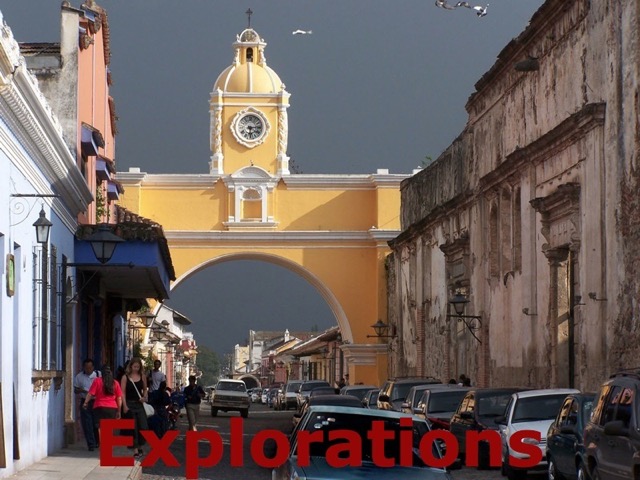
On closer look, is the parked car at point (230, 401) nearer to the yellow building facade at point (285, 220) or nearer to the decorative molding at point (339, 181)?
the yellow building facade at point (285, 220)

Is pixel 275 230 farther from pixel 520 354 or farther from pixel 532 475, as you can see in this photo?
pixel 532 475

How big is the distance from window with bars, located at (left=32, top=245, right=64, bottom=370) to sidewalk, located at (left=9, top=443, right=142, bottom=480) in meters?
1.41

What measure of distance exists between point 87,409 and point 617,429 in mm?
11586

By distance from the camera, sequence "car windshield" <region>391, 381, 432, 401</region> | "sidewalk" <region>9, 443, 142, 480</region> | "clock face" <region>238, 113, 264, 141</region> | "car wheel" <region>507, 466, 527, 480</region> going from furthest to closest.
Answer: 1. "clock face" <region>238, 113, 264, 141</region>
2. "car windshield" <region>391, 381, 432, 401</region>
3. "car wheel" <region>507, 466, 527, 480</region>
4. "sidewalk" <region>9, 443, 142, 480</region>

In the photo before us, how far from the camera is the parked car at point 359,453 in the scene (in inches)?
483

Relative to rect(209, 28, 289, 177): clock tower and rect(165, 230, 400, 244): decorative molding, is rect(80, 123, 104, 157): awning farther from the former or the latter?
rect(209, 28, 289, 177): clock tower

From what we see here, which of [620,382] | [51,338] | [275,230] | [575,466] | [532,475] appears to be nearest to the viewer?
[620,382]

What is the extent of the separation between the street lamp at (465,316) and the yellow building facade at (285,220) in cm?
2025

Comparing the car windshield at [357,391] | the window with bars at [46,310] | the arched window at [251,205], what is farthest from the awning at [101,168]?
the arched window at [251,205]

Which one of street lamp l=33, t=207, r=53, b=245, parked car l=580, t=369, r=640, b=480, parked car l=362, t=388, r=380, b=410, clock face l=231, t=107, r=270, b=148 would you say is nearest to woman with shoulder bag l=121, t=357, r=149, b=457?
street lamp l=33, t=207, r=53, b=245

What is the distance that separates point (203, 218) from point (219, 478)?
37578 millimetres

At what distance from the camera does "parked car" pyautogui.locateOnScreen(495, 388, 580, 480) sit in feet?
64.4

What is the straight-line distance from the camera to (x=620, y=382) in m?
14.2

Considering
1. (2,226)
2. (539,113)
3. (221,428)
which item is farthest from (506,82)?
(2,226)
